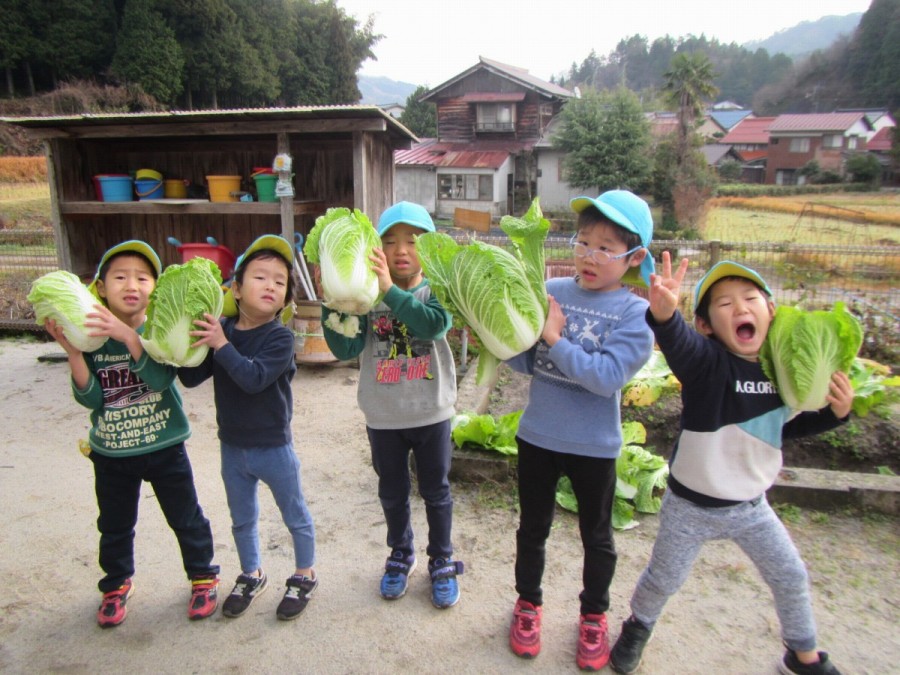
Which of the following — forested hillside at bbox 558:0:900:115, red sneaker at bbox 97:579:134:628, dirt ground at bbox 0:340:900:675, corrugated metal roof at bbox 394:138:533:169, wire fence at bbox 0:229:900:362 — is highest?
forested hillside at bbox 558:0:900:115

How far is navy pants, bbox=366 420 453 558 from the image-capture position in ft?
9.88

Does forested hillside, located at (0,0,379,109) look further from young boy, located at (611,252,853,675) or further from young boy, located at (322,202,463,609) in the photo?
young boy, located at (611,252,853,675)

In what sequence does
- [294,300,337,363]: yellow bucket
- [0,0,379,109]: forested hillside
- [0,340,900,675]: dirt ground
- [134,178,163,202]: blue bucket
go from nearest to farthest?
[0,340,900,675]: dirt ground → [294,300,337,363]: yellow bucket → [134,178,163,202]: blue bucket → [0,0,379,109]: forested hillside

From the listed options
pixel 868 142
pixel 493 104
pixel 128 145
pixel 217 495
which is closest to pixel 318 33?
pixel 493 104

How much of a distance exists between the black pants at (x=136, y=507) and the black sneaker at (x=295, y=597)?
1.40ft

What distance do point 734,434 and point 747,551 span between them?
56 cm

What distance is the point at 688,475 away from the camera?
2.46 m

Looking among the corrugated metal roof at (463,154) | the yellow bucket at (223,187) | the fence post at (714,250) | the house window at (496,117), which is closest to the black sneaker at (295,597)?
the yellow bucket at (223,187)

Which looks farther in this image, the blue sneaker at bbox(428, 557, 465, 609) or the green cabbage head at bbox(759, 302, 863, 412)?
the blue sneaker at bbox(428, 557, 465, 609)

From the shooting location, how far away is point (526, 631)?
2.75 metres

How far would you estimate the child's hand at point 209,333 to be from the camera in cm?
259

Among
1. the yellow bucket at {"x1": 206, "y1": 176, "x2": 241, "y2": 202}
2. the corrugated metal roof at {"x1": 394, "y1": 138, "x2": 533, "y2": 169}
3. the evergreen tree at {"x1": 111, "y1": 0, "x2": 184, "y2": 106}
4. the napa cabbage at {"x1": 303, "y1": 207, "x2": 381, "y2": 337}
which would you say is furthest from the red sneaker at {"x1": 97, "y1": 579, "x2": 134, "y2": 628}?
the evergreen tree at {"x1": 111, "y1": 0, "x2": 184, "y2": 106}

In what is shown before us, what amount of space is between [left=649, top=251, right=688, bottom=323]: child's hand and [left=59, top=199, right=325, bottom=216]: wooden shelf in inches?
226

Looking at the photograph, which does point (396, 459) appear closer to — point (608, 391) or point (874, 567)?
point (608, 391)
